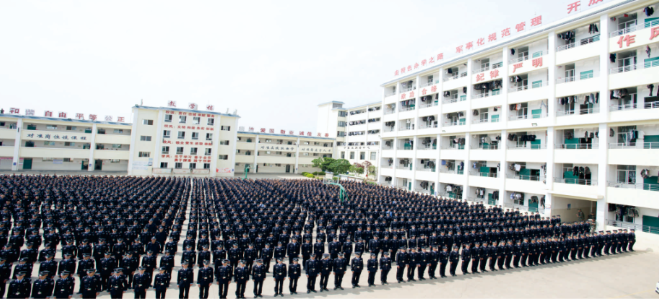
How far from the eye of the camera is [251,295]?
753 centimetres

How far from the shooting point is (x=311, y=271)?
7.77 metres

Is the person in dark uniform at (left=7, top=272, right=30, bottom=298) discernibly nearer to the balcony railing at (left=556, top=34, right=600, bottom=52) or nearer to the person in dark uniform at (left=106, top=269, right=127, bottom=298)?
the person in dark uniform at (left=106, top=269, right=127, bottom=298)

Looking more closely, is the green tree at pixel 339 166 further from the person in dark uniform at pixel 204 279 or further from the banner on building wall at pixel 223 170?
the person in dark uniform at pixel 204 279

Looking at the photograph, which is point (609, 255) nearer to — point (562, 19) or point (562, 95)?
point (562, 95)

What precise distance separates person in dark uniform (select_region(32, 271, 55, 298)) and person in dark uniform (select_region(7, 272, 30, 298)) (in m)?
0.21

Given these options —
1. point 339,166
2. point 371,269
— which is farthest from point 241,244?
point 339,166

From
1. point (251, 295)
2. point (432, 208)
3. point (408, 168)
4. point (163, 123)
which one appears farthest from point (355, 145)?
point (251, 295)

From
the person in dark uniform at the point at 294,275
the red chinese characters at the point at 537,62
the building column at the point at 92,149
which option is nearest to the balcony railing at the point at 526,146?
the red chinese characters at the point at 537,62

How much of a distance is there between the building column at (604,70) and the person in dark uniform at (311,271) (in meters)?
17.0

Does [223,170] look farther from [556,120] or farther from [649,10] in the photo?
[649,10]

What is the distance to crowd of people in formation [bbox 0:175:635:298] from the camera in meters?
7.09

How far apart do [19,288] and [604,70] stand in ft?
77.6

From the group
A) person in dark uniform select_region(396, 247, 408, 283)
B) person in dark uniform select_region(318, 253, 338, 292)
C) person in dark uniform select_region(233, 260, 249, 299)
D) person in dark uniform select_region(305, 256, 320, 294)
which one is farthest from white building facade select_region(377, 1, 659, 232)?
person in dark uniform select_region(233, 260, 249, 299)

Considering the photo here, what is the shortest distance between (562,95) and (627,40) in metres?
3.72
